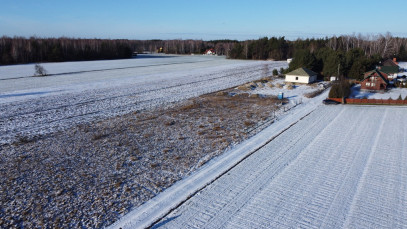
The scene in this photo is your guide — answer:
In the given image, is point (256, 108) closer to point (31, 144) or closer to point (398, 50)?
point (31, 144)

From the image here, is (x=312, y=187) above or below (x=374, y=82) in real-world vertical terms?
below

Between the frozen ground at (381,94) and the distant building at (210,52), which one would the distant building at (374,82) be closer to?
the frozen ground at (381,94)

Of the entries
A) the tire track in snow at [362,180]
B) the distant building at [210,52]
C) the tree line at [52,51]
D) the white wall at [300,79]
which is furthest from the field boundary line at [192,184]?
the distant building at [210,52]

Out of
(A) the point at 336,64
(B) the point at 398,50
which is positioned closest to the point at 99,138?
(A) the point at 336,64

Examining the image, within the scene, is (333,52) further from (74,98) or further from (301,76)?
(74,98)

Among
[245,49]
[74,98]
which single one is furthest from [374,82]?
[245,49]

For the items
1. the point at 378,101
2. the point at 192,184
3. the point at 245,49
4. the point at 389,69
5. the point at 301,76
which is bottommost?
the point at 192,184

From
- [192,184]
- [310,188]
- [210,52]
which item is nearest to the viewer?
[310,188]
